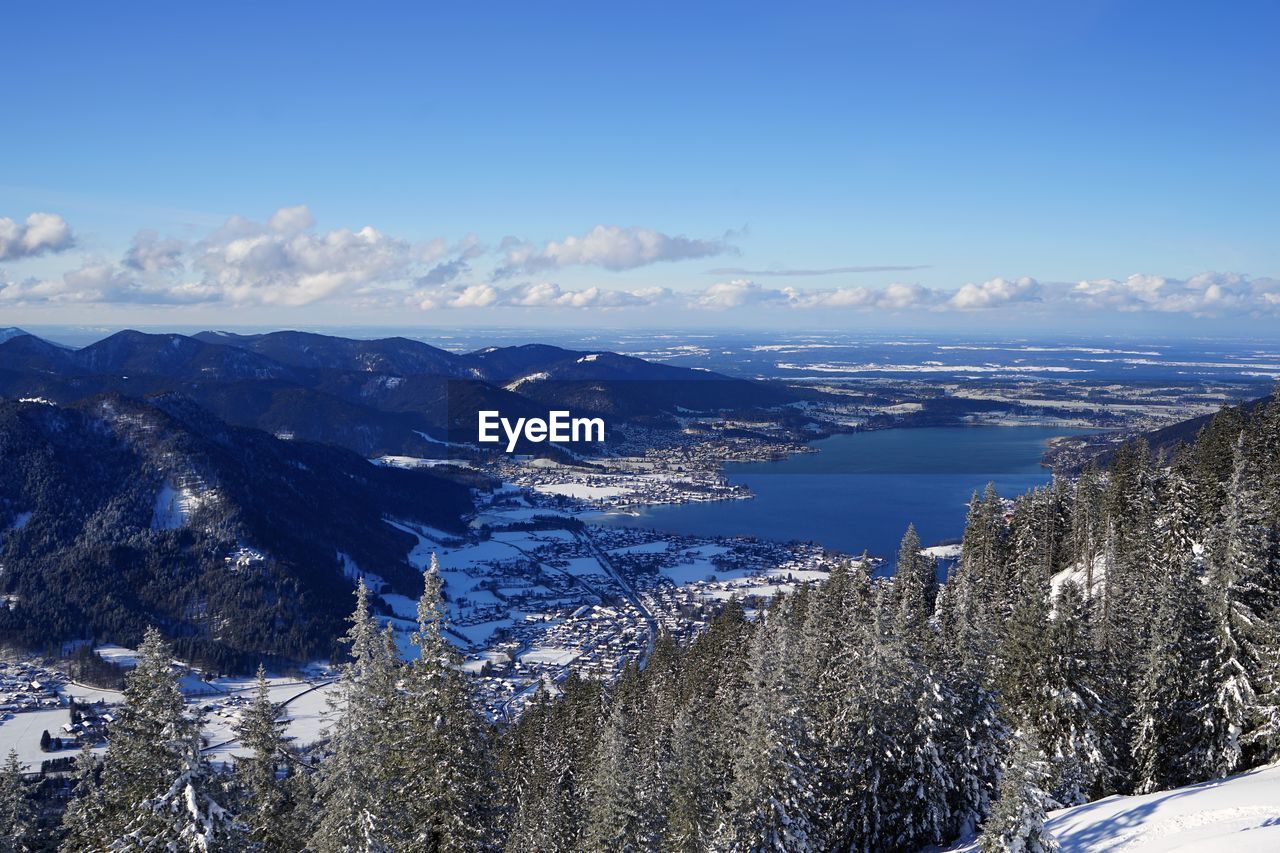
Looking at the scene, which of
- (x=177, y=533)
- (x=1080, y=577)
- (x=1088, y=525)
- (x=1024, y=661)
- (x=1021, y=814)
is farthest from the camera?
(x=177, y=533)

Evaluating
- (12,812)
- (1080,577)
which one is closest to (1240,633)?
(1080,577)

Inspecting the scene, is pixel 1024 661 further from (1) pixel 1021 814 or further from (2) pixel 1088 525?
(2) pixel 1088 525

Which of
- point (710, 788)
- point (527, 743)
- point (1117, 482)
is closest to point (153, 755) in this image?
point (710, 788)

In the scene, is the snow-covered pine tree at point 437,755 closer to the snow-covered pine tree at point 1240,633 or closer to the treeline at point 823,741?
the treeline at point 823,741

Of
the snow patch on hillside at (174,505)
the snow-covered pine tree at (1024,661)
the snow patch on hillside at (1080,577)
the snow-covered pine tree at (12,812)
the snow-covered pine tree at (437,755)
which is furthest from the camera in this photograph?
the snow patch on hillside at (174,505)

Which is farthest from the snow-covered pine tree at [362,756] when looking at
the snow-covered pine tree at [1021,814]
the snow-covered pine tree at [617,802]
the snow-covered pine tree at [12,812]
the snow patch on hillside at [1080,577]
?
the snow patch on hillside at [1080,577]

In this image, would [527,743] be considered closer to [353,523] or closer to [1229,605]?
[1229,605]

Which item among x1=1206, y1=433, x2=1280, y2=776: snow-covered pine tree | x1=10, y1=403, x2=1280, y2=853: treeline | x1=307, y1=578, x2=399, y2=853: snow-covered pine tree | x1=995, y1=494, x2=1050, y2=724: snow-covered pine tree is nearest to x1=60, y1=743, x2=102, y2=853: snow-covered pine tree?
x1=10, y1=403, x2=1280, y2=853: treeline
